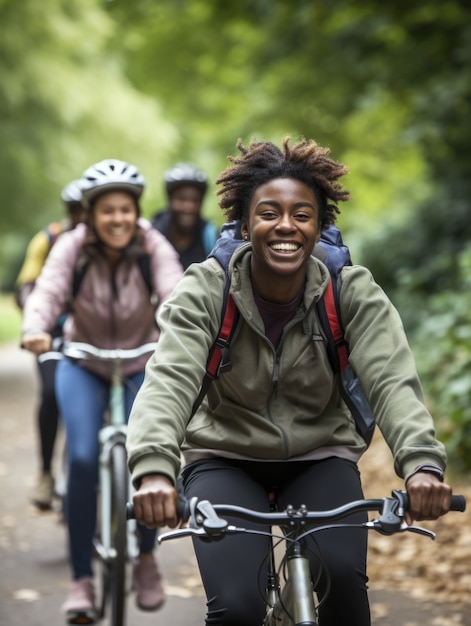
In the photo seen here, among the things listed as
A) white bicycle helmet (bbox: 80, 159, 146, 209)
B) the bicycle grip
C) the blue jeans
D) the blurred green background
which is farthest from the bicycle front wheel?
the blurred green background

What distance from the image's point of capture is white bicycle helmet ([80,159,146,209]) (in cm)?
566

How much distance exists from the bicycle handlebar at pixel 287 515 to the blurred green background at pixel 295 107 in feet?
17.7

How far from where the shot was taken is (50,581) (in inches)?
263

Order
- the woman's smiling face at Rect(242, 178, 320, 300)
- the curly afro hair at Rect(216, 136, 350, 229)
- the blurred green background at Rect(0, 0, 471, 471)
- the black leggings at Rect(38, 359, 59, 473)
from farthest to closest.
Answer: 1. the blurred green background at Rect(0, 0, 471, 471)
2. the black leggings at Rect(38, 359, 59, 473)
3. the curly afro hair at Rect(216, 136, 350, 229)
4. the woman's smiling face at Rect(242, 178, 320, 300)

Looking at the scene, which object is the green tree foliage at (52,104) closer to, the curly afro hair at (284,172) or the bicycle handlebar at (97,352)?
the bicycle handlebar at (97,352)

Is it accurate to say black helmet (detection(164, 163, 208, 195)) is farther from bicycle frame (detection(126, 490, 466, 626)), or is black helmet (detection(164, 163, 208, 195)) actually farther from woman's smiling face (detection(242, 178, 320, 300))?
bicycle frame (detection(126, 490, 466, 626))

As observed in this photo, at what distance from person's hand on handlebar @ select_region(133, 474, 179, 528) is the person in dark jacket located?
5158 millimetres

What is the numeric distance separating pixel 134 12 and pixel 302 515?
18.8 metres

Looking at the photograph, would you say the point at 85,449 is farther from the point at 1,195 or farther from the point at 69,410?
the point at 1,195

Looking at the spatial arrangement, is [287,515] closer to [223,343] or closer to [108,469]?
[223,343]

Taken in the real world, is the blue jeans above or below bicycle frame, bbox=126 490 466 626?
above

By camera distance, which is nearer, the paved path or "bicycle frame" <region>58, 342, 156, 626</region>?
"bicycle frame" <region>58, 342, 156, 626</region>

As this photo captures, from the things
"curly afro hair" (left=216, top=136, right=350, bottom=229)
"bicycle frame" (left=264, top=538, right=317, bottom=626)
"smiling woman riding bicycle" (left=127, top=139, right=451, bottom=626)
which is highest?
"curly afro hair" (left=216, top=136, right=350, bottom=229)

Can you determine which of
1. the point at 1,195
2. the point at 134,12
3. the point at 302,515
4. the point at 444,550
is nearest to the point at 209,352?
the point at 302,515
